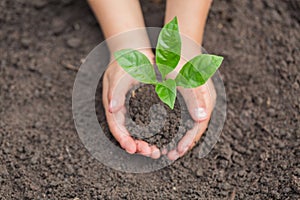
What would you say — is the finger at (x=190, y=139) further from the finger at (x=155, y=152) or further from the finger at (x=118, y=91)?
the finger at (x=118, y=91)

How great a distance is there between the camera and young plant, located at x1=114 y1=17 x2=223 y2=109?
1334mm

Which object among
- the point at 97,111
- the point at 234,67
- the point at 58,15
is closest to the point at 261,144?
the point at 234,67

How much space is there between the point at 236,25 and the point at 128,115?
740 millimetres

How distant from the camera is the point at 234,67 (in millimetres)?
1861

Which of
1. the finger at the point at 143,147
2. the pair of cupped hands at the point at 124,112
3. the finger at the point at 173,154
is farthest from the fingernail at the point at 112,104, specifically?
the finger at the point at 173,154

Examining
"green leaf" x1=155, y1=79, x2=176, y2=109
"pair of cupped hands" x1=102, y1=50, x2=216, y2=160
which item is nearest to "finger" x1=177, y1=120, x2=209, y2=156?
"pair of cupped hands" x1=102, y1=50, x2=216, y2=160

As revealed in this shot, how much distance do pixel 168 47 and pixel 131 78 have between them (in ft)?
0.79

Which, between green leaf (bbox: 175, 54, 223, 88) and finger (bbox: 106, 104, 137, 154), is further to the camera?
finger (bbox: 106, 104, 137, 154)

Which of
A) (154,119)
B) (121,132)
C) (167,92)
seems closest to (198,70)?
(167,92)

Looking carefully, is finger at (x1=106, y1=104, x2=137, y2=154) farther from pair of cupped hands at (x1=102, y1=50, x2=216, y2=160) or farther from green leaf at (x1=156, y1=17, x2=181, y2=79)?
green leaf at (x1=156, y1=17, x2=181, y2=79)

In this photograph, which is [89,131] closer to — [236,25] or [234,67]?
[234,67]

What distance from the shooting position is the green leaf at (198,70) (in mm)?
1312

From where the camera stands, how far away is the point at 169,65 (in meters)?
1.43

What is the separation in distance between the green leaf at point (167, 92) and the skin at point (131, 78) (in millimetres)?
152
